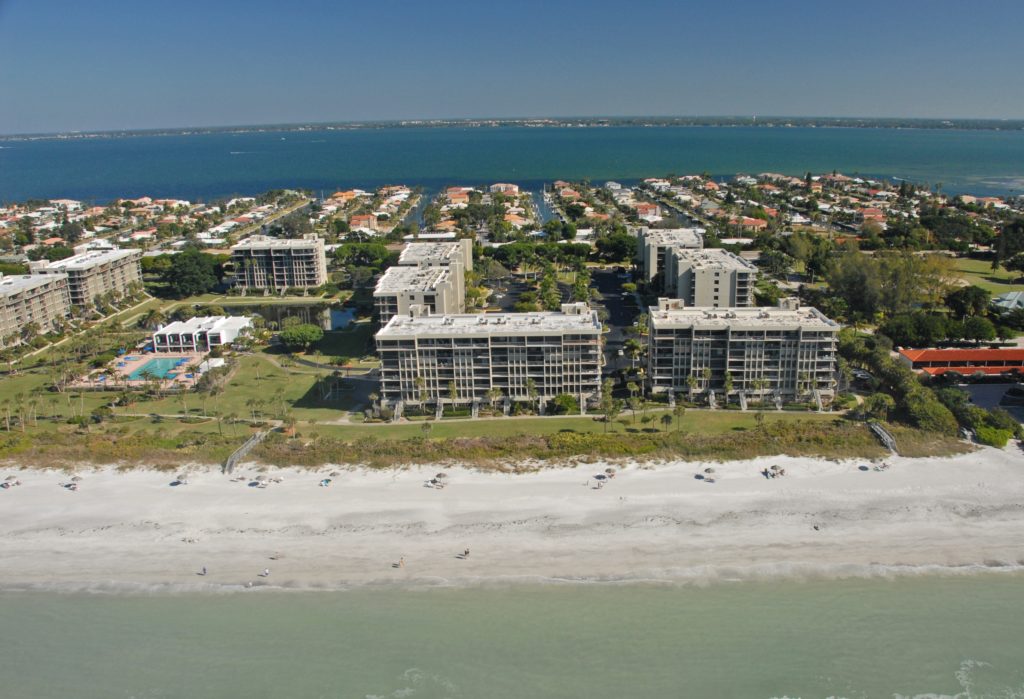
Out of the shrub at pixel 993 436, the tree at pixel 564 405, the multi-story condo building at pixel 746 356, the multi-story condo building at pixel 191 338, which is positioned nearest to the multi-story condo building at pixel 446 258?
the multi-story condo building at pixel 191 338

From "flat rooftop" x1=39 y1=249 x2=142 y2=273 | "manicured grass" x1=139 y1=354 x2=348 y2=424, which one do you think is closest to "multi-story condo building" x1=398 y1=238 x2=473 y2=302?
"manicured grass" x1=139 y1=354 x2=348 y2=424

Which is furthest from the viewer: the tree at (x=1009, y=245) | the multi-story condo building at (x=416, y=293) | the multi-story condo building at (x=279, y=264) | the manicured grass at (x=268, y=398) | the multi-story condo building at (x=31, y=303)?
the tree at (x=1009, y=245)

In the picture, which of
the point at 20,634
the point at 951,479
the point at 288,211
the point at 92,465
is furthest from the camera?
the point at 288,211

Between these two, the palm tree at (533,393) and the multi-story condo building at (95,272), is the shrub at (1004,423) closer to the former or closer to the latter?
the palm tree at (533,393)

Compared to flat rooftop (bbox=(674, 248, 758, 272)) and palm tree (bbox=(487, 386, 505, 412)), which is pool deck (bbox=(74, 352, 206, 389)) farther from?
flat rooftop (bbox=(674, 248, 758, 272))

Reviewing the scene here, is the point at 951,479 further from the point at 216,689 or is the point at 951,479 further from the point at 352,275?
the point at 352,275

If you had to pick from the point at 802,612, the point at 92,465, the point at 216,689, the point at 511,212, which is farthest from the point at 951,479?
the point at 511,212
